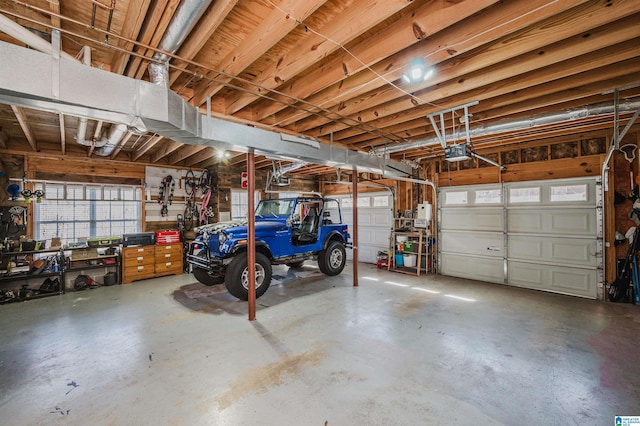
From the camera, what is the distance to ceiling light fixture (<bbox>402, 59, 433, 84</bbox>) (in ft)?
8.14

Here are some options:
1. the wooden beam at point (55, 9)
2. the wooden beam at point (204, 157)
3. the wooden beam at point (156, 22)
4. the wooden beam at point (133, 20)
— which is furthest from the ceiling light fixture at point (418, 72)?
the wooden beam at point (204, 157)

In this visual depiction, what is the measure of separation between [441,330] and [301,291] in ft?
8.59

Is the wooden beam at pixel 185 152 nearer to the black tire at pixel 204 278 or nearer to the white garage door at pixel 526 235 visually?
the black tire at pixel 204 278

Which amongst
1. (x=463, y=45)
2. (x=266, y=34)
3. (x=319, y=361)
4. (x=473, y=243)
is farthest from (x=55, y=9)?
(x=473, y=243)

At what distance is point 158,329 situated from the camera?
360 cm

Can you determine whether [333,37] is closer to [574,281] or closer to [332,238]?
[332,238]

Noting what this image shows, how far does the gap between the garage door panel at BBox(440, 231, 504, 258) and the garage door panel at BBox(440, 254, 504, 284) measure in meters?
0.15

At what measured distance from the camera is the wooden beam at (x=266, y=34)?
1.87 metres

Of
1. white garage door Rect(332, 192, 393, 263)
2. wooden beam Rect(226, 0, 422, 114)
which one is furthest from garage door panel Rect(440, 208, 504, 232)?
wooden beam Rect(226, 0, 422, 114)

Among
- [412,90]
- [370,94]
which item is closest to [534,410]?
[412,90]

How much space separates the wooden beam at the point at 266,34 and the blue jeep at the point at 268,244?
271 cm

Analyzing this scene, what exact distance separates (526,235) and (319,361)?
527 centimetres

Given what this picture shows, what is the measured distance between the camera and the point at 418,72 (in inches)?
100.0

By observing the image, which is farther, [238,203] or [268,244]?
[238,203]
